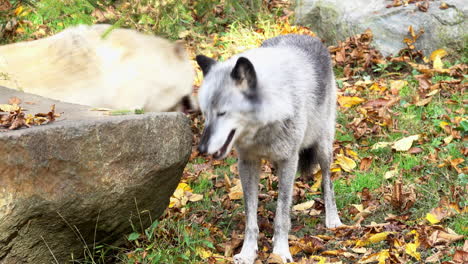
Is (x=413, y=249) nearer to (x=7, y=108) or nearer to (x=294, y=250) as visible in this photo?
(x=294, y=250)

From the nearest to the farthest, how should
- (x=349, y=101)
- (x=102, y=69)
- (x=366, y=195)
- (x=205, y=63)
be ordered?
(x=205, y=63) < (x=366, y=195) < (x=102, y=69) < (x=349, y=101)

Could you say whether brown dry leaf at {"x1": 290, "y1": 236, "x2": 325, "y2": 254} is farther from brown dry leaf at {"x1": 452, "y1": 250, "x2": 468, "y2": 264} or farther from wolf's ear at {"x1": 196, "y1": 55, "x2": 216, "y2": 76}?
wolf's ear at {"x1": 196, "y1": 55, "x2": 216, "y2": 76}

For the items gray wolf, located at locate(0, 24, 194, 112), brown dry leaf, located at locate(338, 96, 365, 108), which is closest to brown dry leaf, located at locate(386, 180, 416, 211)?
brown dry leaf, located at locate(338, 96, 365, 108)

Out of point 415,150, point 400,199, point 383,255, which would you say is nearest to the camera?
point 383,255

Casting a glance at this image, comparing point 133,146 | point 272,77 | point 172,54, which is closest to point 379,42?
point 172,54

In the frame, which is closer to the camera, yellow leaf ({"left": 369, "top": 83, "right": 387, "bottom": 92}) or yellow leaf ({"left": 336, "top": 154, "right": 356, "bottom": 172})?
yellow leaf ({"left": 336, "top": 154, "right": 356, "bottom": 172})

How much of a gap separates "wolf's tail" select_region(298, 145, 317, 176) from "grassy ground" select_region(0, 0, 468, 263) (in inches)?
15.1

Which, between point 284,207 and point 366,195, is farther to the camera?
point 366,195

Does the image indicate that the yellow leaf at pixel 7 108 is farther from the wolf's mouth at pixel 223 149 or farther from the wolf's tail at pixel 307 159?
the wolf's tail at pixel 307 159

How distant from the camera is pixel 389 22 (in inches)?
309

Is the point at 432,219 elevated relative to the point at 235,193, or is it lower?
elevated

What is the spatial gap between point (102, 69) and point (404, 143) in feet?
10.6

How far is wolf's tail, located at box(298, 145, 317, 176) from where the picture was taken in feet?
16.5

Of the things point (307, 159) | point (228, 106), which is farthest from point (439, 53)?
point (228, 106)
